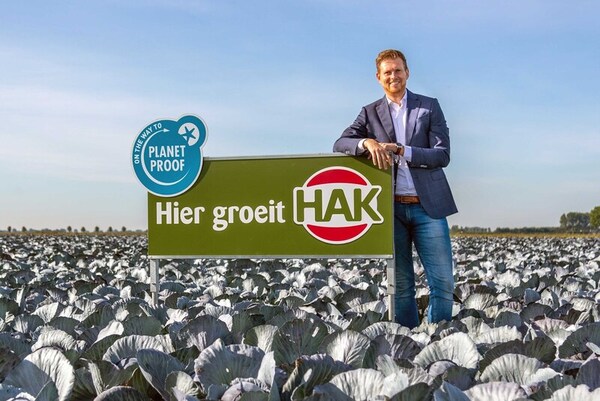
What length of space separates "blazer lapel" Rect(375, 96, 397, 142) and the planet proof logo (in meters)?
1.46

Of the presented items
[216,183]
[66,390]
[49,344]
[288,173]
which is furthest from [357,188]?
[66,390]

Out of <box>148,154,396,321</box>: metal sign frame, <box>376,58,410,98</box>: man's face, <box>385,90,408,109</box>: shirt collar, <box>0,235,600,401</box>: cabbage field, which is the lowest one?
<box>0,235,600,401</box>: cabbage field

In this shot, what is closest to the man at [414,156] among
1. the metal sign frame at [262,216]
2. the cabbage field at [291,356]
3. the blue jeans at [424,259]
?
the blue jeans at [424,259]

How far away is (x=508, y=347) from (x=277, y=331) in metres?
1.02

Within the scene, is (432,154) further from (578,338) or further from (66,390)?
(66,390)

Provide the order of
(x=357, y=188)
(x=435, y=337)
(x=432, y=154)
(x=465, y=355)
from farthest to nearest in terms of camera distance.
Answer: (x=357, y=188) → (x=432, y=154) → (x=435, y=337) → (x=465, y=355)

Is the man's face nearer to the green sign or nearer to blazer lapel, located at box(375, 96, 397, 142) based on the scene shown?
blazer lapel, located at box(375, 96, 397, 142)

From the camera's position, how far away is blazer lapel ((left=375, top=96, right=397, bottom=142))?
5.35 metres

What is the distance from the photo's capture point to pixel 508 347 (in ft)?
10.1

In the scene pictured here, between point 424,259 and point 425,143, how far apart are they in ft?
2.87

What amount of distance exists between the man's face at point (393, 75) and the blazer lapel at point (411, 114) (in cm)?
10

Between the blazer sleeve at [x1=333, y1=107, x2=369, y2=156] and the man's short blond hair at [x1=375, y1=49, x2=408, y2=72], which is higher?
the man's short blond hair at [x1=375, y1=49, x2=408, y2=72]

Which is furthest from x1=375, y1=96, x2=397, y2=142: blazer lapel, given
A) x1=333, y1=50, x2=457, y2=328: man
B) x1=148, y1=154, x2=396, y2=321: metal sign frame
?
x1=148, y1=154, x2=396, y2=321: metal sign frame

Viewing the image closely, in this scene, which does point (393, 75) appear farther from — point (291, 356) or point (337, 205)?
point (291, 356)
